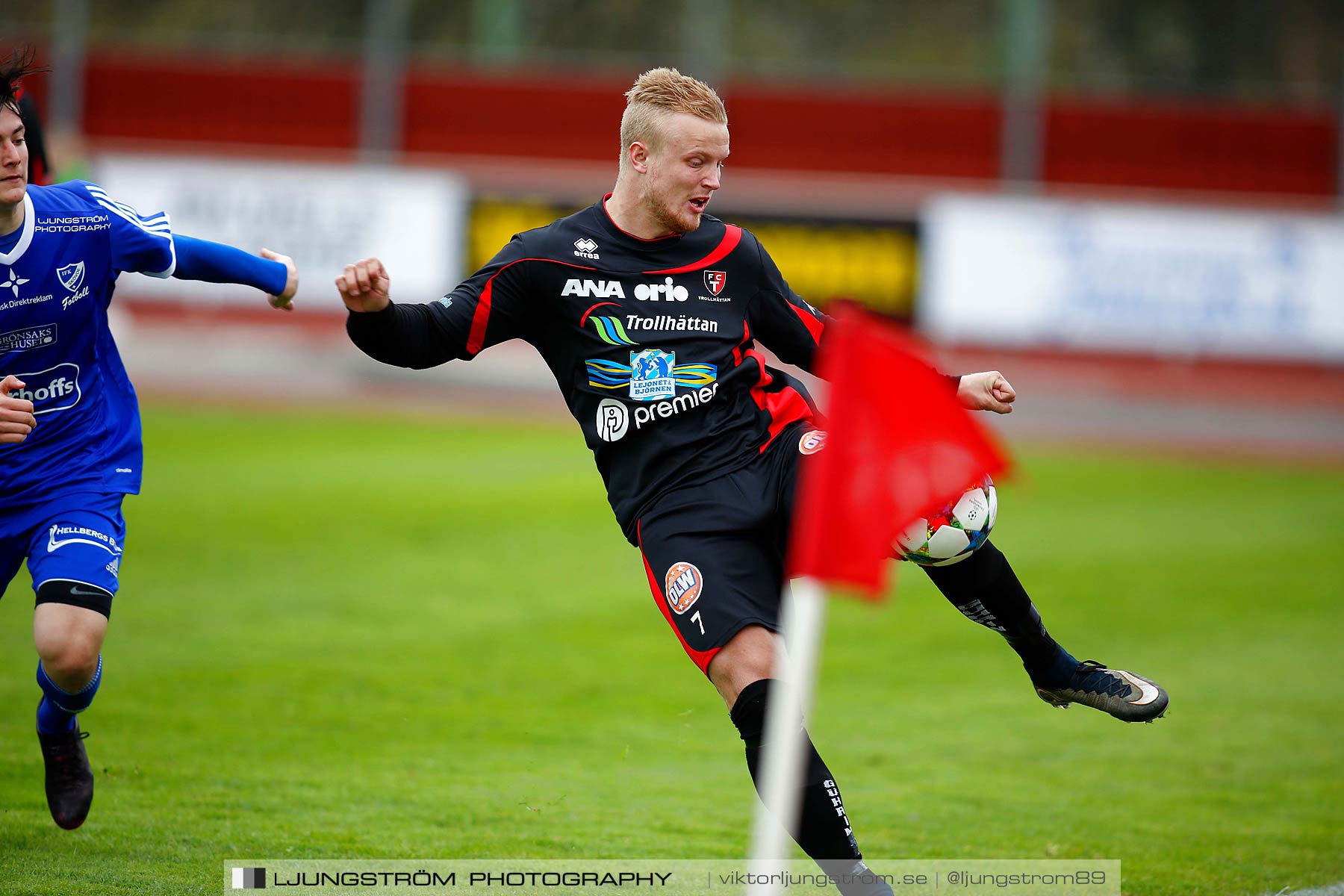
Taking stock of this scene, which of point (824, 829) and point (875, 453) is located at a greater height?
point (875, 453)

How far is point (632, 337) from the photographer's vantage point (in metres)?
4.37

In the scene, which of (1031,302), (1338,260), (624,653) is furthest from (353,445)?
(1338,260)

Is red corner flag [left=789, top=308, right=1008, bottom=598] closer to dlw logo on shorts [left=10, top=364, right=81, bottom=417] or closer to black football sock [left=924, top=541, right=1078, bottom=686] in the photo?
black football sock [left=924, top=541, right=1078, bottom=686]

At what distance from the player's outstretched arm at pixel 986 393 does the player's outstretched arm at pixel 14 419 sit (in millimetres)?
2803

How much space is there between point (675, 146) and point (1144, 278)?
719 inches

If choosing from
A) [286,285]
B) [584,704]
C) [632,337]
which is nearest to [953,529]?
[632,337]

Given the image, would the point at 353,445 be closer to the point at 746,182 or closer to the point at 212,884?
the point at 746,182

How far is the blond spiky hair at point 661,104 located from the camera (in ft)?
14.1

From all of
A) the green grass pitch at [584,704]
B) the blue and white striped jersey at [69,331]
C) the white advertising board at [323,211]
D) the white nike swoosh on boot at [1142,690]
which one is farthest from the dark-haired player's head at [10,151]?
the white advertising board at [323,211]

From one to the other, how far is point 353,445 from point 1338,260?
46.7 ft

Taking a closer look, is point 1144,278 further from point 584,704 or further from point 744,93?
point 584,704

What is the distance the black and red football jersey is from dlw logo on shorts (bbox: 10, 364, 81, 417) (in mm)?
1204

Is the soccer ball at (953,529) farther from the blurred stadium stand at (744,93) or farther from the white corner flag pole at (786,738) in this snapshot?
the blurred stadium stand at (744,93)

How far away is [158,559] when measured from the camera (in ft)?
33.7
